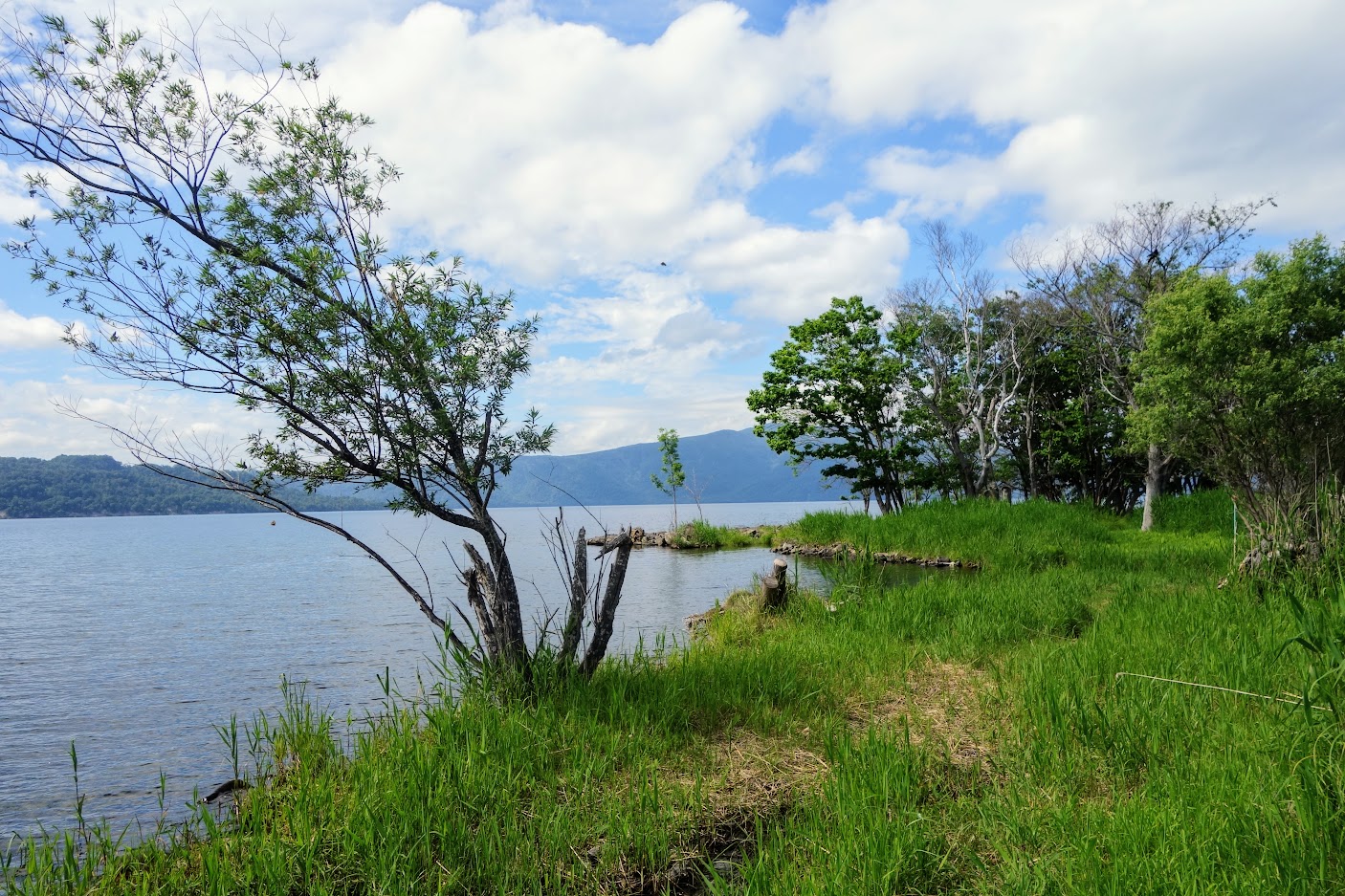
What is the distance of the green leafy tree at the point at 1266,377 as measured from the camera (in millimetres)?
10258

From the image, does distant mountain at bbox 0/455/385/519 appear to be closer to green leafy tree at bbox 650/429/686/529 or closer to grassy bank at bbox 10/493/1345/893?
green leafy tree at bbox 650/429/686/529

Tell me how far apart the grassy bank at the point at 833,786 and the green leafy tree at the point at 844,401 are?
22536mm

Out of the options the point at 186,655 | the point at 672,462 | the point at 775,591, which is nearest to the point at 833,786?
the point at 775,591

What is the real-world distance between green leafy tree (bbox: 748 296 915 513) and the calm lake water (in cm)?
578

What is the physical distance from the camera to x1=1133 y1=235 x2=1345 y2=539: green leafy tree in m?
10.3

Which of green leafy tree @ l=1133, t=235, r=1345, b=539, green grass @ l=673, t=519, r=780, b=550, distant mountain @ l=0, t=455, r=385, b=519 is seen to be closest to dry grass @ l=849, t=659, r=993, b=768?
green leafy tree @ l=1133, t=235, r=1345, b=539

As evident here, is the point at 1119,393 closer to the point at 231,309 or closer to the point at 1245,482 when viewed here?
the point at 1245,482

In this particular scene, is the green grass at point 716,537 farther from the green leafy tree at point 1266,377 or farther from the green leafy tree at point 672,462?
the green leafy tree at point 1266,377

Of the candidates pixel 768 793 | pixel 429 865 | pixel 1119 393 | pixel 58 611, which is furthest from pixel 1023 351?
pixel 58 611

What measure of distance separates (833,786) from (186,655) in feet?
48.4

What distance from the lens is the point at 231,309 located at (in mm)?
5762

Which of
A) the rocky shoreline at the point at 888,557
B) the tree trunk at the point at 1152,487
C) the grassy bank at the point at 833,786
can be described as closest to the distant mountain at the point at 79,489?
the rocky shoreline at the point at 888,557

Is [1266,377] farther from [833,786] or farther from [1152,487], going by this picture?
[1152,487]

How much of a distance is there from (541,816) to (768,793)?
1.61 m
